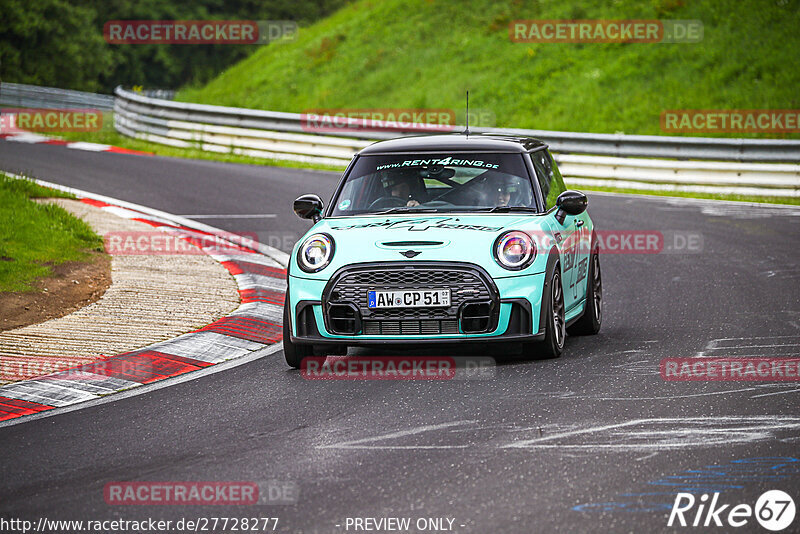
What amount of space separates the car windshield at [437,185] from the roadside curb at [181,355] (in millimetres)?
1278

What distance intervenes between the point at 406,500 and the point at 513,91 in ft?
78.0

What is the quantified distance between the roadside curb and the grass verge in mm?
1556

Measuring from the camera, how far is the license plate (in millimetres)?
7598

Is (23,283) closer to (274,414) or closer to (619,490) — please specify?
(274,414)

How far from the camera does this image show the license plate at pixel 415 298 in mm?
7598

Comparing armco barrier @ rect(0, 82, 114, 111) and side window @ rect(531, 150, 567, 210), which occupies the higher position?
armco barrier @ rect(0, 82, 114, 111)

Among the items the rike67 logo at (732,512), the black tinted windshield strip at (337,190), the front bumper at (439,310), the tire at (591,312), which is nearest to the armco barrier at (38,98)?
the black tinted windshield strip at (337,190)

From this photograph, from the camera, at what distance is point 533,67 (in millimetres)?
28969

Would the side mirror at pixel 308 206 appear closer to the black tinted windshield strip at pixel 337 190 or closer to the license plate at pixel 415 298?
the black tinted windshield strip at pixel 337 190

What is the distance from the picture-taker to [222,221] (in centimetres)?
1567

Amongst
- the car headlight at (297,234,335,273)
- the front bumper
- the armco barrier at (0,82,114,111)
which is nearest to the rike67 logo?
the front bumper

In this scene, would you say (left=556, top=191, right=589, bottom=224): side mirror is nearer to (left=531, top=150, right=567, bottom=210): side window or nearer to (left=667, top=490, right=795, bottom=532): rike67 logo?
(left=531, top=150, right=567, bottom=210): side window

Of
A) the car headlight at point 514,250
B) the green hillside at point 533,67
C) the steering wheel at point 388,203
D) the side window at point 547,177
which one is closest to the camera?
the car headlight at point 514,250

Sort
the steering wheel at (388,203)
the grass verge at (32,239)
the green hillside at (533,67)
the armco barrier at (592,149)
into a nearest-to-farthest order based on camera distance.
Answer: the steering wheel at (388,203) < the grass verge at (32,239) < the armco barrier at (592,149) < the green hillside at (533,67)
